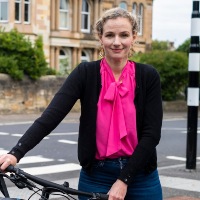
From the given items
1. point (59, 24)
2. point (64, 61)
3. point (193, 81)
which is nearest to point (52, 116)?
point (193, 81)

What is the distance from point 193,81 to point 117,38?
26.1 ft

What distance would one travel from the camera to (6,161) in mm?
3104

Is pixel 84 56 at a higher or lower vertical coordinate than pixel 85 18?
lower

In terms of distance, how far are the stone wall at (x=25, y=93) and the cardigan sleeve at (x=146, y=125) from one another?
75.9 feet

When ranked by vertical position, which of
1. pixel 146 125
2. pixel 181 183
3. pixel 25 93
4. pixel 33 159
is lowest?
A: pixel 33 159

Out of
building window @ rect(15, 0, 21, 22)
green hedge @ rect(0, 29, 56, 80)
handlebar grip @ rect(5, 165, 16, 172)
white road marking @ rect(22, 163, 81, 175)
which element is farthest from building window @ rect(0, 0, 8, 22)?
handlebar grip @ rect(5, 165, 16, 172)

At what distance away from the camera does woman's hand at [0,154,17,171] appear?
306cm

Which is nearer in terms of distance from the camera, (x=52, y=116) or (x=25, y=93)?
(x=52, y=116)

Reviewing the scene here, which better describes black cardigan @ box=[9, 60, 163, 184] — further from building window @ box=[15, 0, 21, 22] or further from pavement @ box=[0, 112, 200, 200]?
building window @ box=[15, 0, 21, 22]

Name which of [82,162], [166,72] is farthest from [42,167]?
[166,72]

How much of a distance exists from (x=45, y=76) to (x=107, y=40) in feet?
83.5

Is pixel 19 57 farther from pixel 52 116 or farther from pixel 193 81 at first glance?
pixel 52 116

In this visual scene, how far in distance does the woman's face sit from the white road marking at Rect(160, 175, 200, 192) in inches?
238

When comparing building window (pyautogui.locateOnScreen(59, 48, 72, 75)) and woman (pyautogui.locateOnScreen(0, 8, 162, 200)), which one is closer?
woman (pyautogui.locateOnScreen(0, 8, 162, 200))
